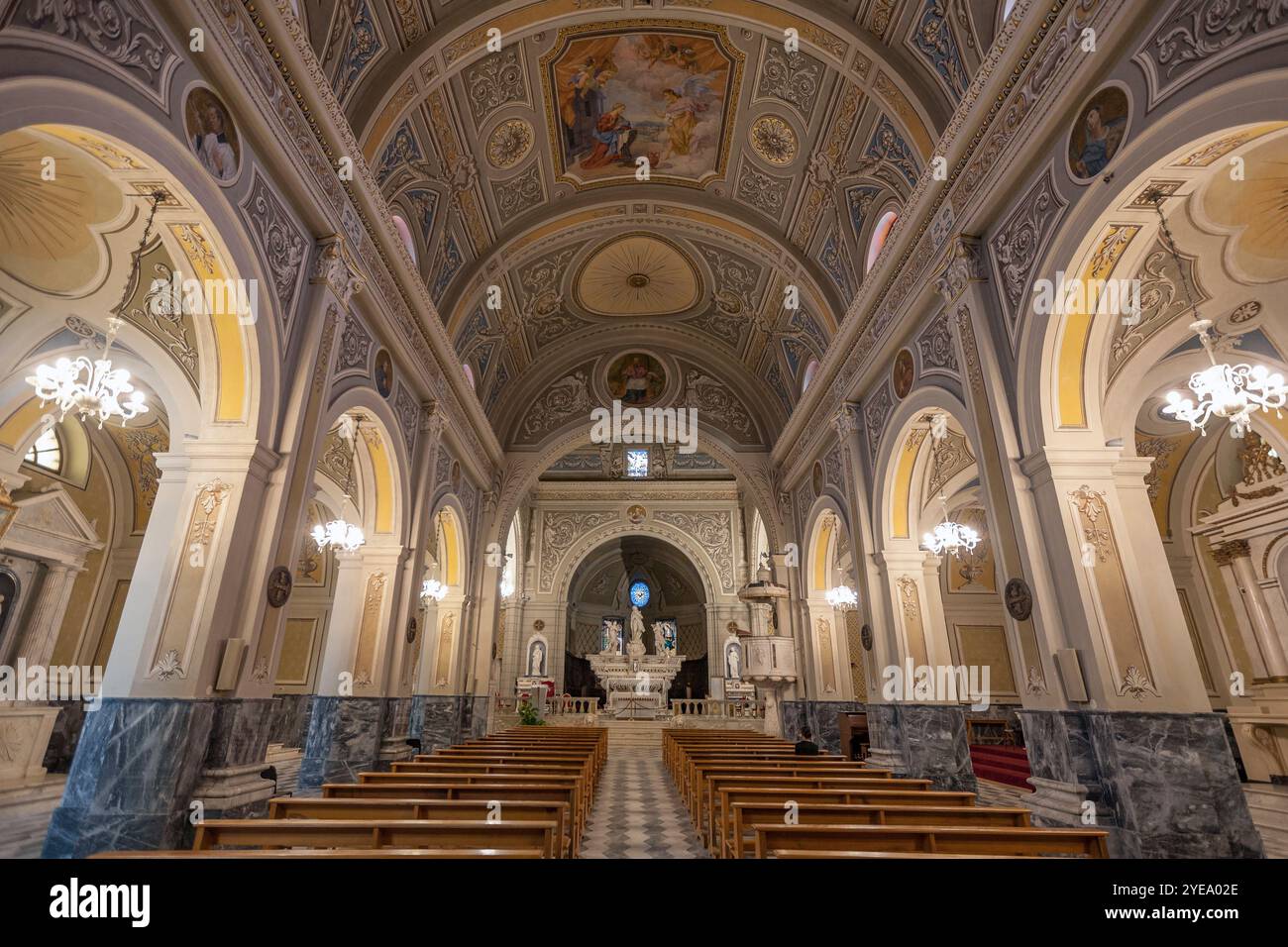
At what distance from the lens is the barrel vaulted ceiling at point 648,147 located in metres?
8.41

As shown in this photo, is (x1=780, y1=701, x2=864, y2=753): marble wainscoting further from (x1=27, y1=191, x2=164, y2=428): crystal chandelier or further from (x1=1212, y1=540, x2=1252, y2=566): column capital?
(x1=27, y1=191, x2=164, y2=428): crystal chandelier

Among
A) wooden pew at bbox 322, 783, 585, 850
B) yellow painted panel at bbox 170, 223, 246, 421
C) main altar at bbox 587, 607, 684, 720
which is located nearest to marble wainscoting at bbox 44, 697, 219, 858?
wooden pew at bbox 322, 783, 585, 850

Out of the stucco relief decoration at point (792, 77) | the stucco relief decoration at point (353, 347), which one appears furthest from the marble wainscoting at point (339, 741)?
the stucco relief decoration at point (792, 77)

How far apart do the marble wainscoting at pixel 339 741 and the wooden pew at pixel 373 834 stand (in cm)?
566

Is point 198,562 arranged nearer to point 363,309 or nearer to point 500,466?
point 363,309

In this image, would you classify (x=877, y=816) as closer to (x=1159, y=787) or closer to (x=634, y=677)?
(x=1159, y=787)

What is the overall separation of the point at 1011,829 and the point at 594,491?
910 inches

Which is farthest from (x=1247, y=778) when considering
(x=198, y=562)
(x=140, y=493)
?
(x=140, y=493)

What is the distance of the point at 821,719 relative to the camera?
1362 centimetres

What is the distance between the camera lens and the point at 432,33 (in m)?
8.70

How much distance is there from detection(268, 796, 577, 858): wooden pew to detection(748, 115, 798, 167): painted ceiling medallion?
35.9ft

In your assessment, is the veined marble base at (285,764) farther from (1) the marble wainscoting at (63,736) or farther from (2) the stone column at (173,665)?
(2) the stone column at (173,665)
